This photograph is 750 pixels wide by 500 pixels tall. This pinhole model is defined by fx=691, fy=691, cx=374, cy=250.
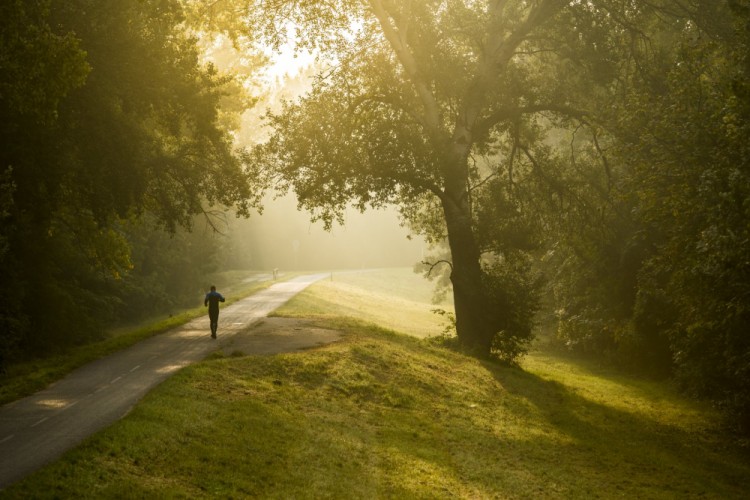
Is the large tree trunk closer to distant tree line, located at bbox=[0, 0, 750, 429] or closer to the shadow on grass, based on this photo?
distant tree line, located at bbox=[0, 0, 750, 429]

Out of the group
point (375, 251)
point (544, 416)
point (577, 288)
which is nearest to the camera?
point (544, 416)

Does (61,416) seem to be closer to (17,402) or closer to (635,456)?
(17,402)

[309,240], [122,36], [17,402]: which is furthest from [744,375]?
[309,240]

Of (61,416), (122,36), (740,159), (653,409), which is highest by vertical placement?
(122,36)

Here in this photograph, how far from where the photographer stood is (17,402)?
14031mm

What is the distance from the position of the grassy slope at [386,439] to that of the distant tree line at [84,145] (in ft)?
18.3

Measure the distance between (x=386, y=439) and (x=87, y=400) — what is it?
6.17m

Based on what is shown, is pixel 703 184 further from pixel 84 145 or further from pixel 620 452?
pixel 84 145

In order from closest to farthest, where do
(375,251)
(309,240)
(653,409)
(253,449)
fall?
(253,449), (653,409), (309,240), (375,251)

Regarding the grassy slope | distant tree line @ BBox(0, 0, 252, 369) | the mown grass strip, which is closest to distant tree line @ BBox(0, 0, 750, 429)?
distant tree line @ BBox(0, 0, 252, 369)

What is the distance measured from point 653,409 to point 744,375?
258 inches

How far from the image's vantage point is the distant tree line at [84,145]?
1365cm

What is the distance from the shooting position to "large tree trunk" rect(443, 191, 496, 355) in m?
24.5

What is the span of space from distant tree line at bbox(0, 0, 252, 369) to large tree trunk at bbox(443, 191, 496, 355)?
7423mm
